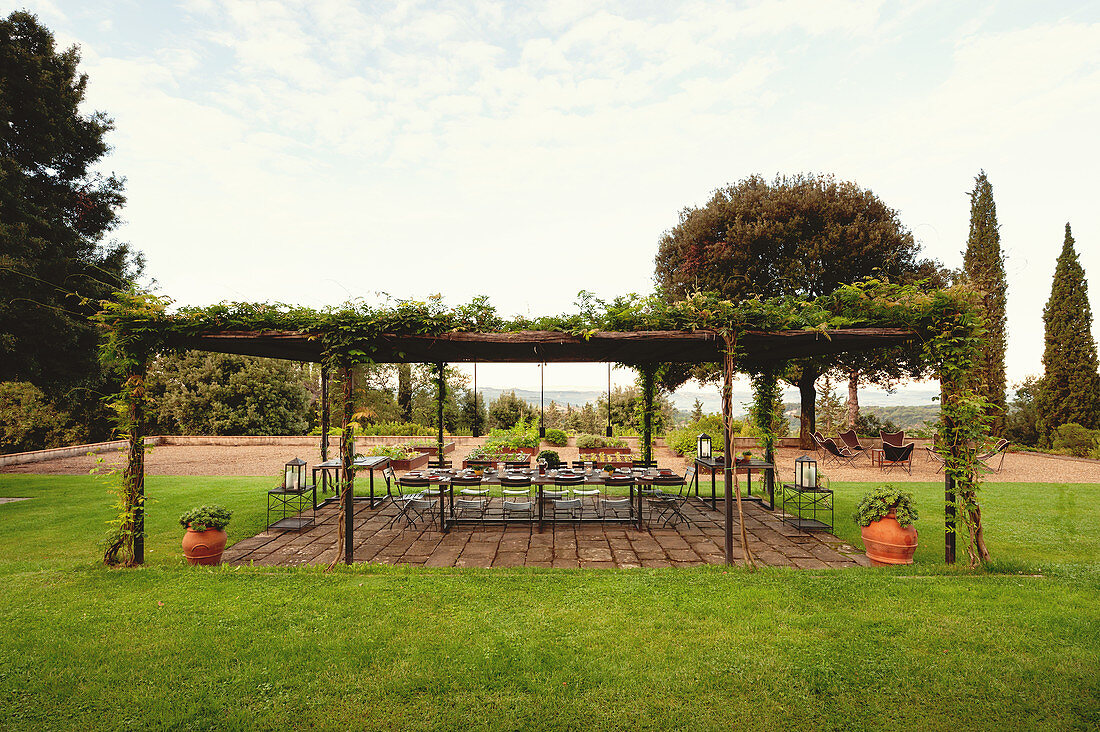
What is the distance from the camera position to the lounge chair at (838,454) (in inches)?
486

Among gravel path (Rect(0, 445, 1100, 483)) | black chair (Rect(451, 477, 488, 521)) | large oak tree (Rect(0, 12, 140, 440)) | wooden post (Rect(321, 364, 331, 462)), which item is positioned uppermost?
large oak tree (Rect(0, 12, 140, 440))

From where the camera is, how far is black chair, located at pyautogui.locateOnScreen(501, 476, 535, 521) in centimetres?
616

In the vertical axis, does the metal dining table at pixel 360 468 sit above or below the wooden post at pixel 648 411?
below

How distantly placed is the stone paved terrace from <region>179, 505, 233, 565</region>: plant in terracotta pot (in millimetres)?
344

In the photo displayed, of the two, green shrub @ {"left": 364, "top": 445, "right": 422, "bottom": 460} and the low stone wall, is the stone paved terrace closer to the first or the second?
green shrub @ {"left": 364, "top": 445, "right": 422, "bottom": 460}

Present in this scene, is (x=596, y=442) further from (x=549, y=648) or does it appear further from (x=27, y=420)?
(x=27, y=420)

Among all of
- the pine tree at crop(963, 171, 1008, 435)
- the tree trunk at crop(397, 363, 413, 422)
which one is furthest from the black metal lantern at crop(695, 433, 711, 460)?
the tree trunk at crop(397, 363, 413, 422)

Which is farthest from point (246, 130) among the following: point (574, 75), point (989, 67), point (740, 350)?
point (989, 67)

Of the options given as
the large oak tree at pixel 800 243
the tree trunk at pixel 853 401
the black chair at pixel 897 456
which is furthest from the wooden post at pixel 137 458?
the tree trunk at pixel 853 401

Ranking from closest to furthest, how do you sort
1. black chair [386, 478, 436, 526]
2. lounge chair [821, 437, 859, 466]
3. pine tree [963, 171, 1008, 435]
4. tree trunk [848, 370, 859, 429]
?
black chair [386, 478, 436, 526] < lounge chair [821, 437, 859, 466] < pine tree [963, 171, 1008, 435] < tree trunk [848, 370, 859, 429]

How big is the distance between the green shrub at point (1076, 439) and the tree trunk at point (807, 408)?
22.7 feet

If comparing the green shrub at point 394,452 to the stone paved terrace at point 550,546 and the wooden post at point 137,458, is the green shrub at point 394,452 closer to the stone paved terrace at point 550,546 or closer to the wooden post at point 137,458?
the stone paved terrace at point 550,546

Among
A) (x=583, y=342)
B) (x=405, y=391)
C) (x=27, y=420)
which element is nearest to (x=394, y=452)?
(x=583, y=342)

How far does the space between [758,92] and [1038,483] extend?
1043 cm
